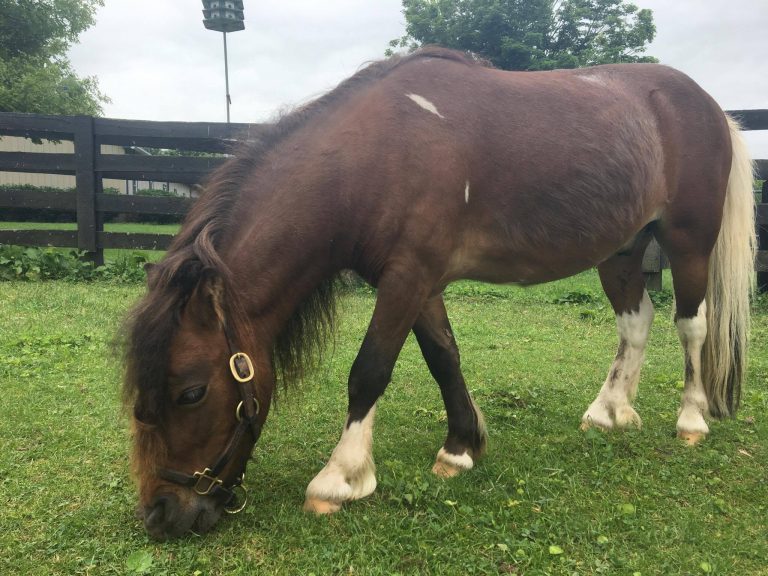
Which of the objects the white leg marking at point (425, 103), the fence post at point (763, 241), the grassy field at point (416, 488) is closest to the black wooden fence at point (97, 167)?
the grassy field at point (416, 488)

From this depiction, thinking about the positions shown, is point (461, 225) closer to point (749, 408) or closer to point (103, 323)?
point (749, 408)

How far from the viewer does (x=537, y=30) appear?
22.6 metres

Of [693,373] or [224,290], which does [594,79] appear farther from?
[224,290]

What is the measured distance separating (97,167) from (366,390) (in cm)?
702

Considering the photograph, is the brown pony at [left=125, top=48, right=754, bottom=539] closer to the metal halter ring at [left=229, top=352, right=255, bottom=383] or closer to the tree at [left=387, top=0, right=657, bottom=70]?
the metal halter ring at [left=229, top=352, right=255, bottom=383]

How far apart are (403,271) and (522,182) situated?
76 cm

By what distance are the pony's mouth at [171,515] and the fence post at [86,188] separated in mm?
6610

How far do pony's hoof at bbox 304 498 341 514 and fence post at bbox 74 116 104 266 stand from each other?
6.67 metres

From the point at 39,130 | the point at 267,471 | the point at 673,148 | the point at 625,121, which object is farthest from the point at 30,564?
the point at 39,130

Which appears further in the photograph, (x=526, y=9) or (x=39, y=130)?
(x=526, y=9)

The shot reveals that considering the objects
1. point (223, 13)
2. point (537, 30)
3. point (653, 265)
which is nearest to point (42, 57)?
point (223, 13)

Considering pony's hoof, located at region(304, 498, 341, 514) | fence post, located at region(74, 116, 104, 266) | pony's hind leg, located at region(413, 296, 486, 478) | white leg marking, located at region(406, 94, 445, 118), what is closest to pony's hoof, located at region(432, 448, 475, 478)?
pony's hind leg, located at region(413, 296, 486, 478)

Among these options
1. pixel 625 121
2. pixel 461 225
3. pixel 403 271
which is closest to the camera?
pixel 403 271

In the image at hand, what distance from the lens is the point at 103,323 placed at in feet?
17.1
